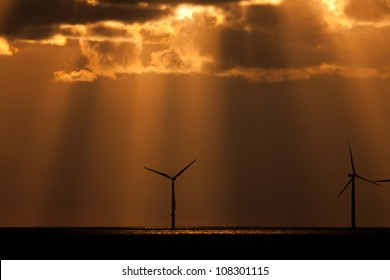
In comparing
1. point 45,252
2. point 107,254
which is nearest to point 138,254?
point 107,254

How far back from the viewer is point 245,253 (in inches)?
5197

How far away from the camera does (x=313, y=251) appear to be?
140250 millimetres
